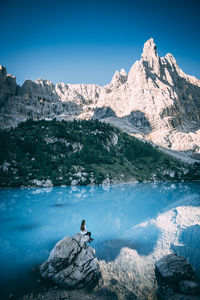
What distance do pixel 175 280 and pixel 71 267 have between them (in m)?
6.14

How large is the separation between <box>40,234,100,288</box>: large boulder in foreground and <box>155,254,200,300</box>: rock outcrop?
12.7 ft

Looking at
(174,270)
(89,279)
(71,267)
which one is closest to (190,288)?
(174,270)

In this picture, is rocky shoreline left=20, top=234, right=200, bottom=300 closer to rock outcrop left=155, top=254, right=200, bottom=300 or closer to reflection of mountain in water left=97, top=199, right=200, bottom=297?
rock outcrop left=155, top=254, right=200, bottom=300

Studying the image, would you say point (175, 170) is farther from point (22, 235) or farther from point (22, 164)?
point (22, 235)

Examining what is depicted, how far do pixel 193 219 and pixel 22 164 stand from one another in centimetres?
4852

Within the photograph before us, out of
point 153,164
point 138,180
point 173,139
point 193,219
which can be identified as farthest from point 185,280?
point 173,139

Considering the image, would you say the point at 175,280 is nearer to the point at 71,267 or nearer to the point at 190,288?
the point at 190,288

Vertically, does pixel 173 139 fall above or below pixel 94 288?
above

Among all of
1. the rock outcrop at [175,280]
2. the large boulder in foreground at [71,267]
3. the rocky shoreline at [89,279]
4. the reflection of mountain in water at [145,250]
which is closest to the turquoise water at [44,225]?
the reflection of mountain in water at [145,250]

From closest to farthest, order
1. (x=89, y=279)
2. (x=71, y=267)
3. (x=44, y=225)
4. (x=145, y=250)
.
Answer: (x=89, y=279) < (x=71, y=267) < (x=145, y=250) < (x=44, y=225)

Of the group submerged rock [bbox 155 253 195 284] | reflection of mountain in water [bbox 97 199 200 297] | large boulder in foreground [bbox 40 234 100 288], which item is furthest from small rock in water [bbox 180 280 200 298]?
large boulder in foreground [bbox 40 234 100 288]

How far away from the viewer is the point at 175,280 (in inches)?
440

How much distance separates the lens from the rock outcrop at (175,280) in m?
10.2

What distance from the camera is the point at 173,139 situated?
160 m
